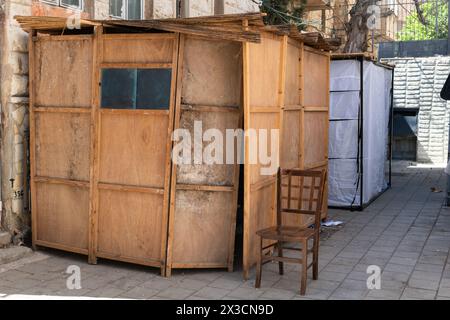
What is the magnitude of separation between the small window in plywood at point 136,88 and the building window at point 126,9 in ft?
8.65

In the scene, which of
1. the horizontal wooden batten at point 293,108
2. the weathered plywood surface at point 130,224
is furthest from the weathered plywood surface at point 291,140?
the weathered plywood surface at point 130,224

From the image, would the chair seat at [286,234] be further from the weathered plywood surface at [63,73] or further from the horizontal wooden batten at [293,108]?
the weathered plywood surface at [63,73]

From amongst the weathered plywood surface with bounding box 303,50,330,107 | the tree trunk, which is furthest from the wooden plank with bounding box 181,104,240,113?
the tree trunk

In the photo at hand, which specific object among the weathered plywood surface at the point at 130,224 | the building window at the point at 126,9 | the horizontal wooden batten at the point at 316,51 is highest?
the building window at the point at 126,9

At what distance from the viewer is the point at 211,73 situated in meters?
6.61

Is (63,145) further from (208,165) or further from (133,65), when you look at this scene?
(208,165)

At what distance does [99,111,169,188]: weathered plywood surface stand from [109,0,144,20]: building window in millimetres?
2921

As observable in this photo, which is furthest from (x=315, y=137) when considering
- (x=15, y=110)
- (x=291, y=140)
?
(x=15, y=110)

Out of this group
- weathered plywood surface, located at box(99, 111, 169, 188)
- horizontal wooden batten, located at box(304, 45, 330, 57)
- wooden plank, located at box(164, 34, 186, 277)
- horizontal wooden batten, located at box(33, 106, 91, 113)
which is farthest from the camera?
horizontal wooden batten, located at box(304, 45, 330, 57)

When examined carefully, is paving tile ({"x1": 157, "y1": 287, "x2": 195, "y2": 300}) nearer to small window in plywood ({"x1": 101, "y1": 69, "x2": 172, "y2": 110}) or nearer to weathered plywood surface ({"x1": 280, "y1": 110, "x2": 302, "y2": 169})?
small window in plywood ({"x1": 101, "y1": 69, "x2": 172, "y2": 110})

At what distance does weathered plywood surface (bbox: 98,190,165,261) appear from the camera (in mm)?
6723

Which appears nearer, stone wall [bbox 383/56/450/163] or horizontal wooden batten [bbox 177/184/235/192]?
horizontal wooden batten [bbox 177/184/235/192]

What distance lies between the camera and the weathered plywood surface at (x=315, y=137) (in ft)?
29.1
